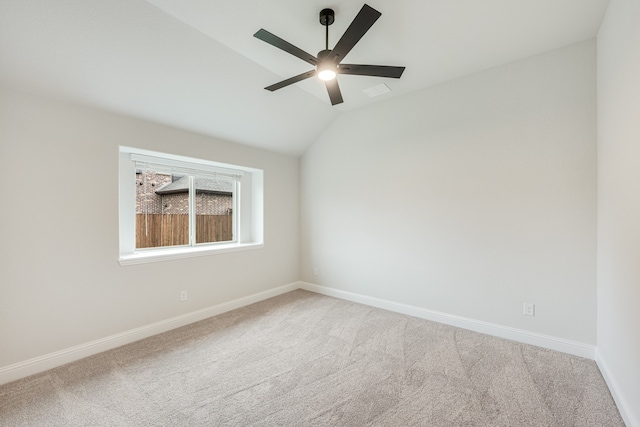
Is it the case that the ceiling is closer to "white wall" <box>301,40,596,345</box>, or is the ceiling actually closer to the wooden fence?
"white wall" <box>301,40,596,345</box>

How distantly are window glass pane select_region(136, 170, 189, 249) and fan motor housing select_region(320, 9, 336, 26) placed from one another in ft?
8.04

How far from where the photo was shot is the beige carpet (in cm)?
172

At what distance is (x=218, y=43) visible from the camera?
7.84 feet

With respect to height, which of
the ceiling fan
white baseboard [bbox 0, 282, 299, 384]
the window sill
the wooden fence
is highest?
the ceiling fan

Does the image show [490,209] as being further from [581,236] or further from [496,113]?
[496,113]

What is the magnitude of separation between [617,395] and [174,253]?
3.87 m

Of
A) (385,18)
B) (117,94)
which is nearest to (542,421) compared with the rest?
(385,18)

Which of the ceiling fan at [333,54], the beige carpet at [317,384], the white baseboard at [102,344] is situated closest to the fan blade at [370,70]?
the ceiling fan at [333,54]

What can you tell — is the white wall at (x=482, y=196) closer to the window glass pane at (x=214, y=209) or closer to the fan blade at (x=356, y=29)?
the window glass pane at (x=214, y=209)

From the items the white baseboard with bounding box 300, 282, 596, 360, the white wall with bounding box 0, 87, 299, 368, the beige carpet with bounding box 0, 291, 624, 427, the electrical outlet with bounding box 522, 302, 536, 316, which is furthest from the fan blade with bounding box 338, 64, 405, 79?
the white baseboard with bounding box 300, 282, 596, 360

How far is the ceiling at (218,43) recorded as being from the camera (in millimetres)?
1919

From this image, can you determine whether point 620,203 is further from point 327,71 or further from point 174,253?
point 174,253

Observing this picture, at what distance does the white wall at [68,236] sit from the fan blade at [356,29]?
2.10 m

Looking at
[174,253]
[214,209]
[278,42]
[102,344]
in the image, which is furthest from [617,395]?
[214,209]
